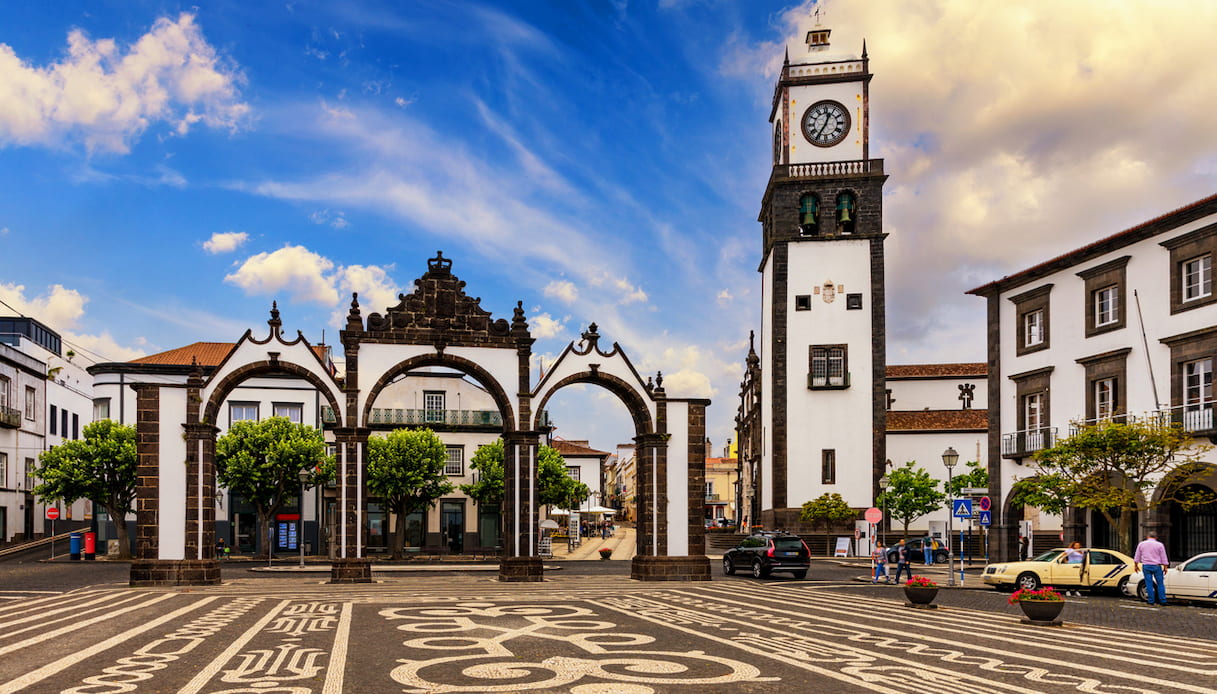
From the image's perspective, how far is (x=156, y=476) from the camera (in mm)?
29484

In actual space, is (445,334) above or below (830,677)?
above

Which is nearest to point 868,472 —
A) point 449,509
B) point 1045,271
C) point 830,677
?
point 1045,271

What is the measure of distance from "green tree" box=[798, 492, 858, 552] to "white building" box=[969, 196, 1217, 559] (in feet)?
42.7

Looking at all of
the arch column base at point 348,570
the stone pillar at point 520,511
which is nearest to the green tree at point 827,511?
the stone pillar at point 520,511

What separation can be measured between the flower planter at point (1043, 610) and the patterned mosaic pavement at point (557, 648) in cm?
32

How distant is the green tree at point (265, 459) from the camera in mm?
48844

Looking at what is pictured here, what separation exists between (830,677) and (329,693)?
5722 mm

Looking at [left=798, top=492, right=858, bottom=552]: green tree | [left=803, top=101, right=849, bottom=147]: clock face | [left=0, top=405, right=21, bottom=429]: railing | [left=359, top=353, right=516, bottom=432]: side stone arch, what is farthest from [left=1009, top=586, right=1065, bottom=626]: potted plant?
[left=0, top=405, right=21, bottom=429]: railing

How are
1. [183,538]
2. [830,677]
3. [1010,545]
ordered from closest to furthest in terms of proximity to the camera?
1. [830,677]
2. [183,538]
3. [1010,545]

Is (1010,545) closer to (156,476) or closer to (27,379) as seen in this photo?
(156,476)

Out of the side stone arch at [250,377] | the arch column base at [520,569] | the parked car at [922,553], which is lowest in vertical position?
the parked car at [922,553]

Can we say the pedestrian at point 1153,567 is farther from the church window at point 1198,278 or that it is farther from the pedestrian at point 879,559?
the church window at point 1198,278

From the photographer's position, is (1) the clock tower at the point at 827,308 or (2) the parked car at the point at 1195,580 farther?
(1) the clock tower at the point at 827,308

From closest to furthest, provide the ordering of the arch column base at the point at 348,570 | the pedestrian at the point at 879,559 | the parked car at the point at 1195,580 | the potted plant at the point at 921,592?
the potted plant at the point at 921,592, the parked car at the point at 1195,580, the arch column base at the point at 348,570, the pedestrian at the point at 879,559
